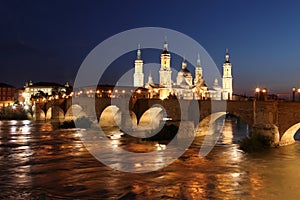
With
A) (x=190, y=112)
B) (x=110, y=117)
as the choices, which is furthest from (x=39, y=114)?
(x=190, y=112)

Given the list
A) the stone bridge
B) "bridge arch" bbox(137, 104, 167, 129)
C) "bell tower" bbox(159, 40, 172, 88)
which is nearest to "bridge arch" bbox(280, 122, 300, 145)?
the stone bridge

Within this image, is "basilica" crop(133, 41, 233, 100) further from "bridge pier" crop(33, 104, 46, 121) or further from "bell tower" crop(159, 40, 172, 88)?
"bridge pier" crop(33, 104, 46, 121)

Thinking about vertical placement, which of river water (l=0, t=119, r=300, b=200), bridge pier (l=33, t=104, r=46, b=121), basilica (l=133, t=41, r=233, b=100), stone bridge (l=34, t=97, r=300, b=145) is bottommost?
river water (l=0, t=119, r=300, b=200)

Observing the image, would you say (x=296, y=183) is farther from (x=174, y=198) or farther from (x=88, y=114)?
(x=88, y=114)

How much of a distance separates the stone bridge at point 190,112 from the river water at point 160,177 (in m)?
1.75

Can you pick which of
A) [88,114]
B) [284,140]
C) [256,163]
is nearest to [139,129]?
[88,114]

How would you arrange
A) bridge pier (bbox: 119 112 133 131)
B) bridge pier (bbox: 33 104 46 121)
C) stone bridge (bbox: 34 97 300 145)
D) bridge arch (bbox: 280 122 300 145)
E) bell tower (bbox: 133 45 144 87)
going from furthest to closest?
1. bell tower (bbox: 133 45 144 87)
2. bridge pier (bbox: 33 104 46 121)
3. bridge pier (bbox: 119 112 133 131)
4. stone bridge (bbox: 34 97 300 145)
5. bridge arch (bbox: 280 122 300 145)

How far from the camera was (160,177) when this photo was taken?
59.4 ft

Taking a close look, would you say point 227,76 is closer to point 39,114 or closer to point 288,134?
point 39,114

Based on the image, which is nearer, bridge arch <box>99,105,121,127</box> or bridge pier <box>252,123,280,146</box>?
bridge pier <box>252,123,280,146</box>

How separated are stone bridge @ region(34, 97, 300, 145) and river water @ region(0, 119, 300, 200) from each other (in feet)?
5.75

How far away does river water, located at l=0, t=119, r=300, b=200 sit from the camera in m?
15.1

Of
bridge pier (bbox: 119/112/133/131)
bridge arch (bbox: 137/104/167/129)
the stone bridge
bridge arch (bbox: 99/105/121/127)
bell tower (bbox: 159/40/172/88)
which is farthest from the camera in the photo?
bell tower (bbox: 159/40/172/88)

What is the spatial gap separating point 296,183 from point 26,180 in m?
12.0
